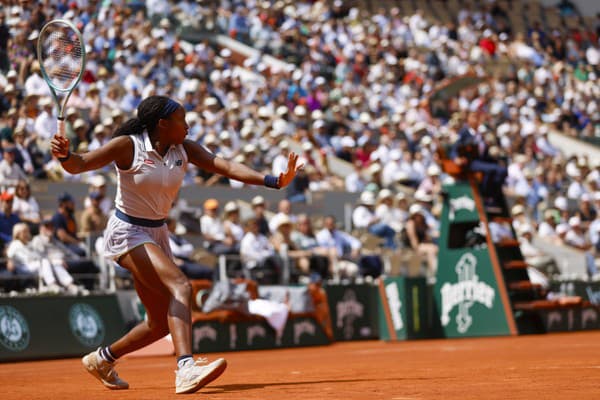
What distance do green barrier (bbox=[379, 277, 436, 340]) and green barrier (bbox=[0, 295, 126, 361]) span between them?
4241 mm

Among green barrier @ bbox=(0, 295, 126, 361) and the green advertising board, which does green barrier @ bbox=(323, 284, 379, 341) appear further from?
green barrier @ bbox=(0, 295, 126, 361)

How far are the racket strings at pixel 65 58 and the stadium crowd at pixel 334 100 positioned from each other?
21.7ft

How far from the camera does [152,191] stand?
8.48 m

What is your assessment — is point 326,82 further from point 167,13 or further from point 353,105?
point 167,13

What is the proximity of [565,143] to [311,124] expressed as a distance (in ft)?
28.3

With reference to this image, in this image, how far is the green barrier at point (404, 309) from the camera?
17.7m

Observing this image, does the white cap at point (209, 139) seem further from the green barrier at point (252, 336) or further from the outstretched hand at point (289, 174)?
the outstretched hand at point (289, 174)

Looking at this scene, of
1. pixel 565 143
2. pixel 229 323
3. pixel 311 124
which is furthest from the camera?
pixel 565 143

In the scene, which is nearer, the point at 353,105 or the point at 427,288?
the point at 427,288

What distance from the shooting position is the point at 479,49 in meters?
35.6

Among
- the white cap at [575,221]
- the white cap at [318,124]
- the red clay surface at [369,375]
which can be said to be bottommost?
the red clay surface at [369,375]

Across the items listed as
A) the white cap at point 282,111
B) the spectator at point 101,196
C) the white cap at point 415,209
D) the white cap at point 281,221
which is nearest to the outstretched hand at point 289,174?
the spectator at point 101,196

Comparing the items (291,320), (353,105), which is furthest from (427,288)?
(353,105)

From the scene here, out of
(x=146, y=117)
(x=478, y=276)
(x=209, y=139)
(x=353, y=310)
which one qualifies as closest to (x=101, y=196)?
(x=209, y=139)
